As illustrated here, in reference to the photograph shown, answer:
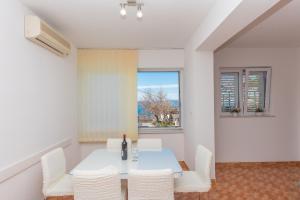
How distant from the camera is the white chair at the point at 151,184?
2246 mm

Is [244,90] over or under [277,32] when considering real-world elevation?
under

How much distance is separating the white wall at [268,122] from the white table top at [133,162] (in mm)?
2433

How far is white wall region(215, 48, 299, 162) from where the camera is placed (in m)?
5.33

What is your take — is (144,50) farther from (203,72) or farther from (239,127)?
(239,127)

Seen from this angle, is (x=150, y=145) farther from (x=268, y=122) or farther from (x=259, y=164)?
(x=268, y=122)

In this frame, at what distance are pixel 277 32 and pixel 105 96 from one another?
133 inches

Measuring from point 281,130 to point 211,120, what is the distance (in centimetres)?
206

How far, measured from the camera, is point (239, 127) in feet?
17.5

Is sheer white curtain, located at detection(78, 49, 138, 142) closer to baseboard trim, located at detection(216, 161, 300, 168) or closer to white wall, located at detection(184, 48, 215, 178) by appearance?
white wall, located at detection(184, 48, 215, 178)

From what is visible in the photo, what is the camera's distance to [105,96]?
5227mm

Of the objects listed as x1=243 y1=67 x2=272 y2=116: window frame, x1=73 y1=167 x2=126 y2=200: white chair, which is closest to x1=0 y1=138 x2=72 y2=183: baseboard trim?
x1=73 y1=167 x2=126 y2=200: white chair

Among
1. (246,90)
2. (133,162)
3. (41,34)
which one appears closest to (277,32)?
(246,90)

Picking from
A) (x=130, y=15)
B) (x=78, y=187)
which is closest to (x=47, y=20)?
(x=130, y=15)

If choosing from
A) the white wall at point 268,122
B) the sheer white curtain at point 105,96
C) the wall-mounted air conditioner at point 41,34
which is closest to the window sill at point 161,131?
the sheer white curtain at point 105,96
